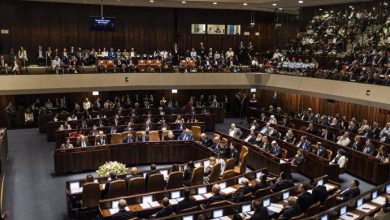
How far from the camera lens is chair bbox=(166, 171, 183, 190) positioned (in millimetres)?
10772

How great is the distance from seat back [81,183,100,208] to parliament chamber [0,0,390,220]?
0.12 ft

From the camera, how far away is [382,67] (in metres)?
16.8

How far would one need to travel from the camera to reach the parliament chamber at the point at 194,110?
968 cm

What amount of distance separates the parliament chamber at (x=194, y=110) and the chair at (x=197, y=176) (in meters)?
0.04

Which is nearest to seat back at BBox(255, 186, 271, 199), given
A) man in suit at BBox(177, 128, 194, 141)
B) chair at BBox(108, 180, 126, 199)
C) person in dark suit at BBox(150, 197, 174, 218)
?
person in dark suit at BBox(150, 197, 174, 218)

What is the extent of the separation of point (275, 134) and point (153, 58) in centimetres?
893

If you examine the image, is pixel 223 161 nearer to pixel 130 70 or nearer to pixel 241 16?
pixel 130 70

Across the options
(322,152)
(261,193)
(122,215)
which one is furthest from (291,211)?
(322,152)

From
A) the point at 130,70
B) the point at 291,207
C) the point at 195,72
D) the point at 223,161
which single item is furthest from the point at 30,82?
the point at 291,207

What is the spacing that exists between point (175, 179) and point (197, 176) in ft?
2.25

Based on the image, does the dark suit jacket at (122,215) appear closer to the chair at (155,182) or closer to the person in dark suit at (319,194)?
the chair at (155,182)

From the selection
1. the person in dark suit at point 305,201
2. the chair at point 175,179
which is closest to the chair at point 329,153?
the person in dark suit at point 305,201

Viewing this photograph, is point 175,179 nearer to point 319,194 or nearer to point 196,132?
point 319,194

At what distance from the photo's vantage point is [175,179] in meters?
10.8
